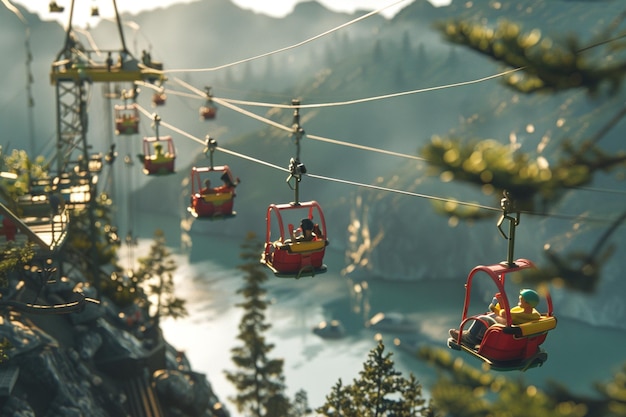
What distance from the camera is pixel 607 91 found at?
235 inches

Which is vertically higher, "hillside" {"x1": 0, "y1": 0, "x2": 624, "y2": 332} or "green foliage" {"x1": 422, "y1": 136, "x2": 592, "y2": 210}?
"green foliage" {"x1": 422, "y1": 136, "x2": 592, "y2": 210}

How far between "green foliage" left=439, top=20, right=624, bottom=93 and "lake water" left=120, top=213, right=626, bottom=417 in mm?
61803

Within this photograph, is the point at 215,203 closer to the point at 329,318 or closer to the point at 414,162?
the point at 329,318

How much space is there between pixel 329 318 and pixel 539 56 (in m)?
90.8

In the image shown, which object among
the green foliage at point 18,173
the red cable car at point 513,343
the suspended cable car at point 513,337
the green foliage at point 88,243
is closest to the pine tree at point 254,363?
the green foliage at point 88,243

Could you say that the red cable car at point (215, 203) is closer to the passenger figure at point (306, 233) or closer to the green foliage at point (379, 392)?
the passenger figure at point (306, 233)

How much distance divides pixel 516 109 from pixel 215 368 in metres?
81.5

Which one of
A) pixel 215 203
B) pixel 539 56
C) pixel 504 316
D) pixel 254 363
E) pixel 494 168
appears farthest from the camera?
pixel 254 363

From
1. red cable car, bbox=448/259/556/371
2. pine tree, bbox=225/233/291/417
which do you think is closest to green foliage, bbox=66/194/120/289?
pine tree, bbox=225/233/291/417

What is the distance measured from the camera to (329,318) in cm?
9562

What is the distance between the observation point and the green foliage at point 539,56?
5715mm

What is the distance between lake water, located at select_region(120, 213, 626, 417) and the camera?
76562 millimetres

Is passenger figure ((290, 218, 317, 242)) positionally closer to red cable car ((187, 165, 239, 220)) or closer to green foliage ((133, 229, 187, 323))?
red cable car ((187, 165, 239, 220))

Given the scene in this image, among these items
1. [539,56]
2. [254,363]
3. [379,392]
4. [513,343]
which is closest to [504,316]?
[513,343]
